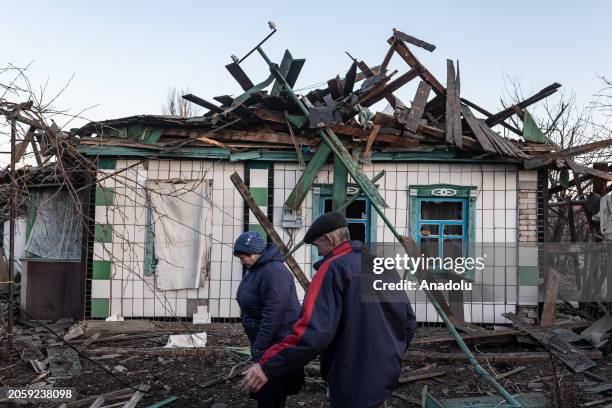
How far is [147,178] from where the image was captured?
29.0 ft

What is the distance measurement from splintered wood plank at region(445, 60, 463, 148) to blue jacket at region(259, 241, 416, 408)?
5949mm

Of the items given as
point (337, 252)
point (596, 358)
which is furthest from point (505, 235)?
point (337, 252)

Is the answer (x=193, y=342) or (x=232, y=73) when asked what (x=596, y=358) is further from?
(x=232, y=73)

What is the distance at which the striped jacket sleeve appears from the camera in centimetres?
262

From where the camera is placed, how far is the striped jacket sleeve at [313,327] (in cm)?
262

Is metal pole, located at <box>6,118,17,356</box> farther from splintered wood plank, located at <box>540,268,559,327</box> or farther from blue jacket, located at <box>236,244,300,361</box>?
splintered wood plank, located at <box>540,268,559,327</box>

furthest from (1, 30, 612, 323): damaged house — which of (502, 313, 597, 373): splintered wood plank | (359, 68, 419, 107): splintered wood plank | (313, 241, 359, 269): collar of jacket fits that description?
(313, 241, 359, 269): collar of jacket

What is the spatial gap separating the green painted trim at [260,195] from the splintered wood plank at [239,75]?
5.31 feet

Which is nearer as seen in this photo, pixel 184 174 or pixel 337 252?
pixel 337 252

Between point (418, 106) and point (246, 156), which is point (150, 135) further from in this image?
point (418, 106)

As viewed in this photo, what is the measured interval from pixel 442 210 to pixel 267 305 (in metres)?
5.74

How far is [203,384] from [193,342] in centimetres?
A: 152

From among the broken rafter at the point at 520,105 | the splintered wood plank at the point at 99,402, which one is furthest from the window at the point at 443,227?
the splintered wood plank at the point at 99,402

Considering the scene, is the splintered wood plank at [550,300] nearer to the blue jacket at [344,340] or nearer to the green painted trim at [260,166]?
the green painted trim at [260,166]
